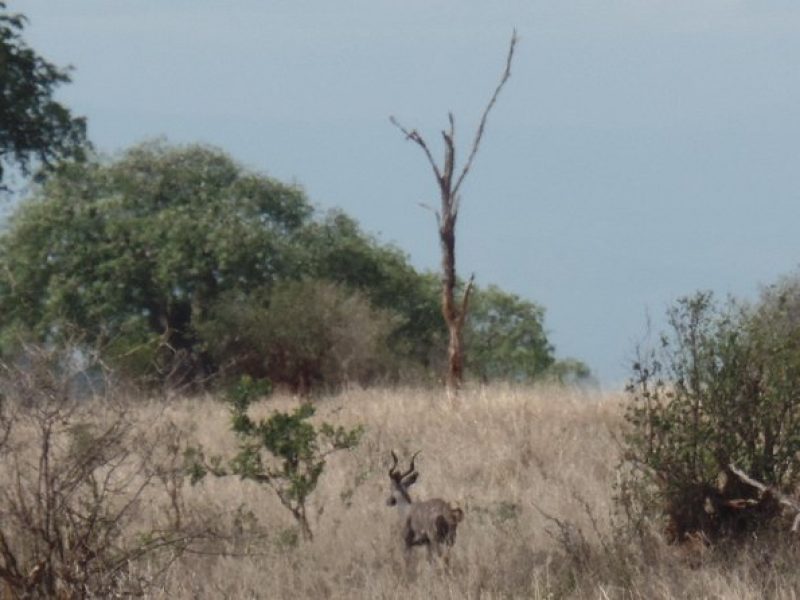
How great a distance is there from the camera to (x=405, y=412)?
1716 centimetres

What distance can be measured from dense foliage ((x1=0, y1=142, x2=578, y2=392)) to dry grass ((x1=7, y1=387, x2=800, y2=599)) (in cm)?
1147

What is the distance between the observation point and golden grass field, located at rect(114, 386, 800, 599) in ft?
27.2

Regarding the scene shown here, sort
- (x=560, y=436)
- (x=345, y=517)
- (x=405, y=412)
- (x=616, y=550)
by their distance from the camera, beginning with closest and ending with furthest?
(x=616, y=550) < (x=345, y=517) < (x=560, y=436) < (x=405, y=412)

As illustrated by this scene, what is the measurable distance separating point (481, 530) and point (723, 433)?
5.41 ft

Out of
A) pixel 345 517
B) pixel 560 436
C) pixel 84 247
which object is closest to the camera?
pixel 345 517

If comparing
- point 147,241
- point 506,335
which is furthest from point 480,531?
point 506,335

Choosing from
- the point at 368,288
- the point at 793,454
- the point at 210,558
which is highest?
the point at 368,288

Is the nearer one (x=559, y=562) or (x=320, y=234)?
(x=559, y=562)

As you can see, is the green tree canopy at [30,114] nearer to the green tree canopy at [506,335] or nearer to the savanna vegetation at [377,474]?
the savanna vegetation at [377,474]

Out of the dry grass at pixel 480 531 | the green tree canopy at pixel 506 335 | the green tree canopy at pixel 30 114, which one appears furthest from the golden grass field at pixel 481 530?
the green tree canopy at pixel 506 335

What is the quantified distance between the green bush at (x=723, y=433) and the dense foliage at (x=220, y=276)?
17.4m

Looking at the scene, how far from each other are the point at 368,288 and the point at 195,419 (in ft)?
54.3

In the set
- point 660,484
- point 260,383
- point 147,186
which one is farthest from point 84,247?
point 660,484

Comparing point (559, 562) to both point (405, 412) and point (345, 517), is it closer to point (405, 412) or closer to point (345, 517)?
point (345, 517)
